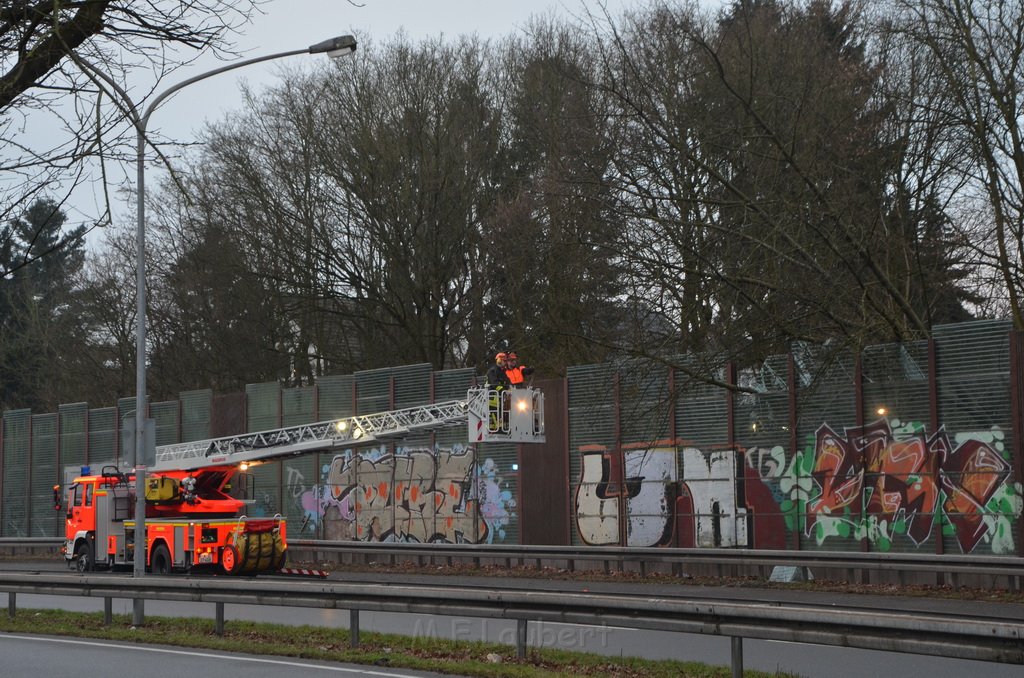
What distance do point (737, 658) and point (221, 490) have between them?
64.2ft

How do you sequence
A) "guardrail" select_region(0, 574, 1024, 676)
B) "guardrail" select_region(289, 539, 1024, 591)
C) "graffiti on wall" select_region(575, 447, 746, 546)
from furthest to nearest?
"graffiti on wall" select_region(575, 447, 746, 546) < "guardrail" select_region(289, 539, 1024, 591) < "guardrail" select_region(0, 574, 1024, 676)

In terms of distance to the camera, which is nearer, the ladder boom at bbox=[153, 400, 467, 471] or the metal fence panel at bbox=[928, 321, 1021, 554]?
the metal fence panel at bbox=[928, 321, 1021, 554]

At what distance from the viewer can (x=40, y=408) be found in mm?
65188

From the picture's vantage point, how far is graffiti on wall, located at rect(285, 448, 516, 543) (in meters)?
31.5

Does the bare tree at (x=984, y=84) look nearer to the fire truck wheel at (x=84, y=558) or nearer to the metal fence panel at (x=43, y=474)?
the fire truck wheel at (x=84, y=558)

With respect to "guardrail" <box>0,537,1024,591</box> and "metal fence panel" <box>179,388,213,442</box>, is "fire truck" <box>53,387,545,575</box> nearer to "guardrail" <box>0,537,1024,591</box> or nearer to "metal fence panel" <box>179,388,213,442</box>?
"guardrail" <box>0,537,1024,591</box>

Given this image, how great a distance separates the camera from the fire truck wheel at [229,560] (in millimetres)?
24531

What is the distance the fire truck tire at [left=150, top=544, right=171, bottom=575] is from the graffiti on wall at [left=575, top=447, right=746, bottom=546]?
9.14 metres

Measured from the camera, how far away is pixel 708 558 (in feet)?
75.2

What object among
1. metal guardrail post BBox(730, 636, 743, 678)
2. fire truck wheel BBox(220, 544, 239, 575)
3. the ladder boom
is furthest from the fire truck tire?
metal guardrail post BBox(730, 636, 743, 678)

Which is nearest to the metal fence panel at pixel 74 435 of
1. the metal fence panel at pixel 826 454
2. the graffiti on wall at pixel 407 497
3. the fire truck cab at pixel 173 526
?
the graffiti on wall at pixel 407 497

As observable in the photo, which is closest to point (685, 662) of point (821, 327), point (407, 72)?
point (821, 327)

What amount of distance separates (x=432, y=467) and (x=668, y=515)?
7821mm

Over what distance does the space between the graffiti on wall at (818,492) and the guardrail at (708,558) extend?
143 cm
